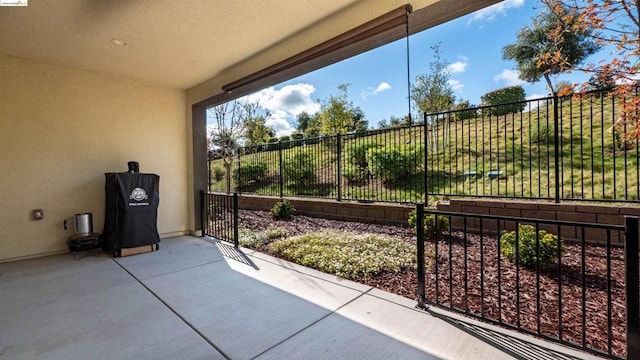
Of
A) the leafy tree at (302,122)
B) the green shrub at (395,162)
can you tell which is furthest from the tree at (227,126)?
the leafy tree at (302,122)

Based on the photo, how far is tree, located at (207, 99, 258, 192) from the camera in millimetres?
8523

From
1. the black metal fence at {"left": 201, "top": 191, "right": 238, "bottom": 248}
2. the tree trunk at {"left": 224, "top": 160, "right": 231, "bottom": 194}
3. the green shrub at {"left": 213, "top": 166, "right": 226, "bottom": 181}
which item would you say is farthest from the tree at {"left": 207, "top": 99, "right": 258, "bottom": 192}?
the black metal fence at {"left": 201, "top": 191, "right": 238, "bottom": 248}

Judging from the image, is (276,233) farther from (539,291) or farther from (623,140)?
(623,140)

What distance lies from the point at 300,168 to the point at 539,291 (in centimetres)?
538

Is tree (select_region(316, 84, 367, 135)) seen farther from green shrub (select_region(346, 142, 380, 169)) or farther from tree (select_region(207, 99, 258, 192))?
green shrub (select_region(346, 142, 380, 169))

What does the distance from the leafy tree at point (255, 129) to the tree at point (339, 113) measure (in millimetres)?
2143

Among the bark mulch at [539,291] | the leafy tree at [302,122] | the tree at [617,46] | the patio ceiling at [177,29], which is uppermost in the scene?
the leafy tree at [302,122]

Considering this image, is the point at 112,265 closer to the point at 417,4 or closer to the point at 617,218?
the point at 417,4

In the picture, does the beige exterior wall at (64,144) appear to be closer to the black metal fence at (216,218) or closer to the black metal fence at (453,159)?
the black metal fence at (216,218)

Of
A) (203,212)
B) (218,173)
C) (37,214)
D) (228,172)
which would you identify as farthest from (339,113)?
(37,214)

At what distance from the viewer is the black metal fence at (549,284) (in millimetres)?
1526

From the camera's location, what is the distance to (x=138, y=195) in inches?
161

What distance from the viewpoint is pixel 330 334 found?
76.6 inches

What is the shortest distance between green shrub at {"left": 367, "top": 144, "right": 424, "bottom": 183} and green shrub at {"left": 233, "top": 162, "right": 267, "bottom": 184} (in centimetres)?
315
